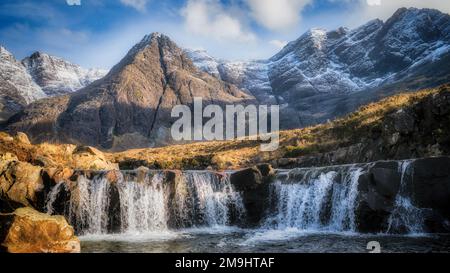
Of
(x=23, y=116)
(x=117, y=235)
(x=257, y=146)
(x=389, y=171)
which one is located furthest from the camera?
(x=23, y=116)

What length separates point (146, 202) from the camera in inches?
1051

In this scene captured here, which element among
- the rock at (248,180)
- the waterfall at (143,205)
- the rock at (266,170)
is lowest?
the waterfall at (143,205)

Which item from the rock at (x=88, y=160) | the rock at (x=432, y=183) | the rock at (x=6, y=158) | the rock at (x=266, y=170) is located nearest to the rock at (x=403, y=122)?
the rock at (x=432, y=183)

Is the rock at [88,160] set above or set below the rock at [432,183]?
above

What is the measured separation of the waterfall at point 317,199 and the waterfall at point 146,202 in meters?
2.88

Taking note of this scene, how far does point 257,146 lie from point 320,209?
35919 millimetres

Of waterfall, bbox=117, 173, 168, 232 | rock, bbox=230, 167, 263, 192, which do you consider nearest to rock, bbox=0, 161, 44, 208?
waterfall, bbox=117, 173, 168, 232

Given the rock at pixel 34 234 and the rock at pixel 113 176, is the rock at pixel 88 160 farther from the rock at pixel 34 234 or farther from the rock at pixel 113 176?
the rock at pixel 34 234

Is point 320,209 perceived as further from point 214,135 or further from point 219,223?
point 214,135

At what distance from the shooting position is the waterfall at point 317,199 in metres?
23.7

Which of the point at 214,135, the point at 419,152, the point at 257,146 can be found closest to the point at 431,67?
the point at 214,135

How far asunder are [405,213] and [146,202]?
578 inches

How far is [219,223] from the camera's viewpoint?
89.7ft
